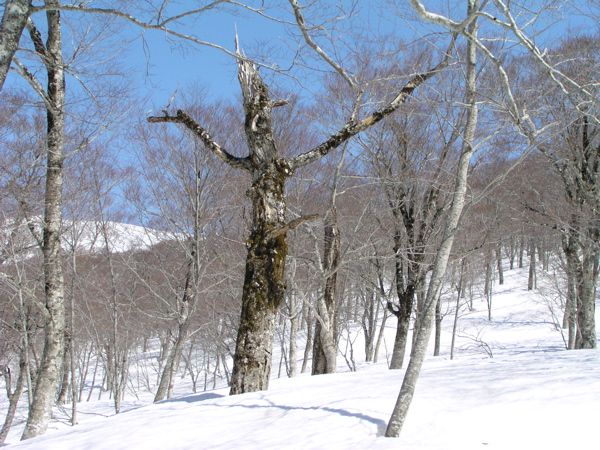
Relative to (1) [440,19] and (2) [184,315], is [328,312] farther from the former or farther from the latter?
(1) [440,19]

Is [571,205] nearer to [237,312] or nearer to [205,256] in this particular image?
[205,256]

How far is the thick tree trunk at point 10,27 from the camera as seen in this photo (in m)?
3.55

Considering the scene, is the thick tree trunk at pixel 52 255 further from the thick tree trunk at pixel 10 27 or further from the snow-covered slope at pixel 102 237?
the snow-covered slope at pixel 102 237

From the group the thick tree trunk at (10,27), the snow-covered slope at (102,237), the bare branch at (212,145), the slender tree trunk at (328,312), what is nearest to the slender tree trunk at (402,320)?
the slender tree trunk at (328,312)

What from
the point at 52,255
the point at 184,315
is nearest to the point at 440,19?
the point at 52,255

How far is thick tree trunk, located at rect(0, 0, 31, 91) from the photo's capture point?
3.55 metres

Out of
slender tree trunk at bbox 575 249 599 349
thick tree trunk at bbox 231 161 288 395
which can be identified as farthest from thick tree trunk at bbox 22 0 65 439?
slender tree trunk at bbox 575 249 599 349

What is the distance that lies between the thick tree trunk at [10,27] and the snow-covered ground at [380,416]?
121 inches

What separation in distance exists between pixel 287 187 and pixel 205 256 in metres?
2.67

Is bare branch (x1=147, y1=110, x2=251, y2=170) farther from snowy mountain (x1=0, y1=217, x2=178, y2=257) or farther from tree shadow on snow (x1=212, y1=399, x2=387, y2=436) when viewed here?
snowy mountain (x1=0, y1=217, x2=178, y2=257)

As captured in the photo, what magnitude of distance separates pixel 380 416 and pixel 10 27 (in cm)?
410

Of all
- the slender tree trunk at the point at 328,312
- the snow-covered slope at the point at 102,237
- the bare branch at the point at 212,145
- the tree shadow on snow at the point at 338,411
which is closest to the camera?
the tree shadow on snow at the point at 338,411

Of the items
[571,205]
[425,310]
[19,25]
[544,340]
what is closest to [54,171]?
[19,25]

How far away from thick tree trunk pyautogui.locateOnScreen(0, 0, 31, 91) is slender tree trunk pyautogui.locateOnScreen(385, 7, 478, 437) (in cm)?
346
